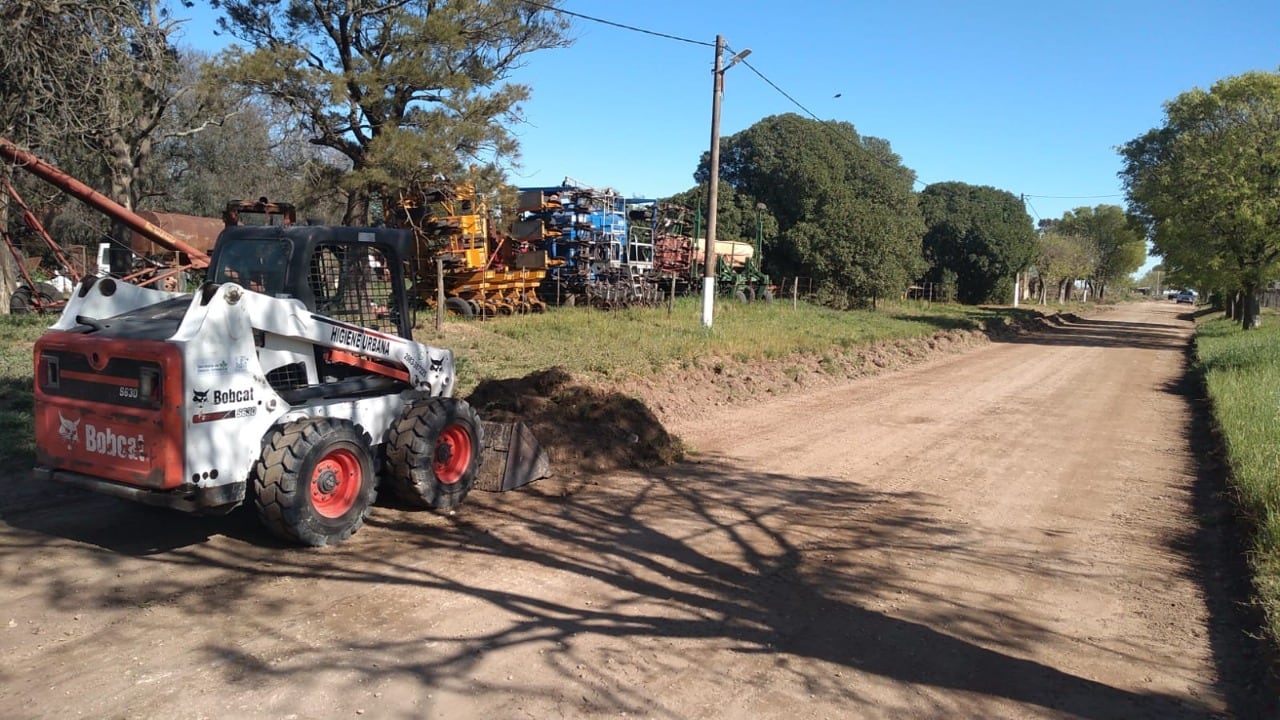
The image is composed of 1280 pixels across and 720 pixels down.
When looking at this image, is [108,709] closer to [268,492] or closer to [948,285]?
[268,492]

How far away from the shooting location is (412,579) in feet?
18.5

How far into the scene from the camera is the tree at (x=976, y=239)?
184ft

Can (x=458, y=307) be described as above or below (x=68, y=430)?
above

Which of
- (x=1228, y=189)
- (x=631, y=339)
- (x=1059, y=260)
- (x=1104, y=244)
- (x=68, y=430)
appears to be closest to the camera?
(x=68, y=430)

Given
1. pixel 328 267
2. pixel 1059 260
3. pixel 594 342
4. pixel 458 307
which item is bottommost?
pixel 594 342

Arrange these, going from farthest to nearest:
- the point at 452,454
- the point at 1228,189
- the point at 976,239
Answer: the point at 976,239 → the point at 1228,189 → the point at 452,454

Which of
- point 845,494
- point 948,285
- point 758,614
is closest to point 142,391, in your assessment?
point 758,614

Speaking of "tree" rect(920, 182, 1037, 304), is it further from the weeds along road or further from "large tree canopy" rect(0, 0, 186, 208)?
the weeds along road

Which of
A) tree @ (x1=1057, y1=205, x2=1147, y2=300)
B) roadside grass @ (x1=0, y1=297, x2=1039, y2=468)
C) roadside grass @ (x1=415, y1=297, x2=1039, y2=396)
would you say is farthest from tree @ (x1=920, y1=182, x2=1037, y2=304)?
roadside grass @ (x1=0, y1=297, x2=1039, y2=468)

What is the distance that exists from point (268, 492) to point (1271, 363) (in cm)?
1767

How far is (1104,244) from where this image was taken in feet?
298

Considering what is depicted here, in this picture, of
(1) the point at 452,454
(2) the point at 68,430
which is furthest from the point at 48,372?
(1) the point at 452,454

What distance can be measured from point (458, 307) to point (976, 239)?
1767 inches

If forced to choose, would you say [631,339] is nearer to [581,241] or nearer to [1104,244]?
[581,241]
